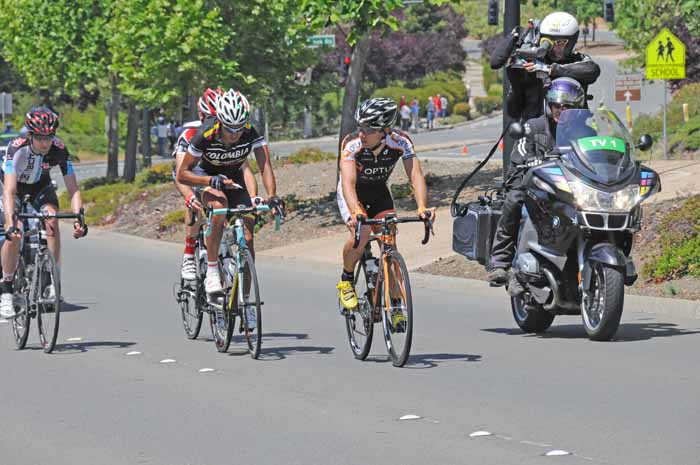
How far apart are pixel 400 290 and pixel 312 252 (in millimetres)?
11598

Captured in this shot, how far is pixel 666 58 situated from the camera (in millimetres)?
29359

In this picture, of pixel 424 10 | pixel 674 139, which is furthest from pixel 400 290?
pixel 424 10

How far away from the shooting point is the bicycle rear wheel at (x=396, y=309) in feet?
33.8

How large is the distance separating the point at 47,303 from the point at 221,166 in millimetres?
1864

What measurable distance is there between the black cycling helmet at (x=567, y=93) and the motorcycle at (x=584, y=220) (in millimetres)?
293

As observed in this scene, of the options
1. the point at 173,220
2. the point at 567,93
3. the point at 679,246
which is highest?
the point at 567,93

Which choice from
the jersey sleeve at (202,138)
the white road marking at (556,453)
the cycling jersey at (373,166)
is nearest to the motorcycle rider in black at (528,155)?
the cycling jersey at (373,166)

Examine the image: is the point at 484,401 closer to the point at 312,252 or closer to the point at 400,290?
the point at 400,290

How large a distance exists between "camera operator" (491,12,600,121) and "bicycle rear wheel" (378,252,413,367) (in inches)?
110

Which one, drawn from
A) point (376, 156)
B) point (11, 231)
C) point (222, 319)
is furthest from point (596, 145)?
point (11, 231)

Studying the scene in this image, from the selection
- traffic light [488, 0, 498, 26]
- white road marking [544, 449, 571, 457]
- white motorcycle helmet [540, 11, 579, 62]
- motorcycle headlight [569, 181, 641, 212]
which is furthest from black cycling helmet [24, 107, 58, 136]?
traffic light [488, 0, 498, 26]

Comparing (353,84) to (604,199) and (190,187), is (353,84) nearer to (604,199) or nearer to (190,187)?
(190,187)

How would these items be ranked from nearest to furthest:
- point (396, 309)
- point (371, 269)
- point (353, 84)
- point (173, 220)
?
point (396, 309), point (371, 269), point (353, 84), point (173, 220)

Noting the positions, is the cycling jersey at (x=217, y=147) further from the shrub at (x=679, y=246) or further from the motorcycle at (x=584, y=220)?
the shrub at (x=679, y=246)
